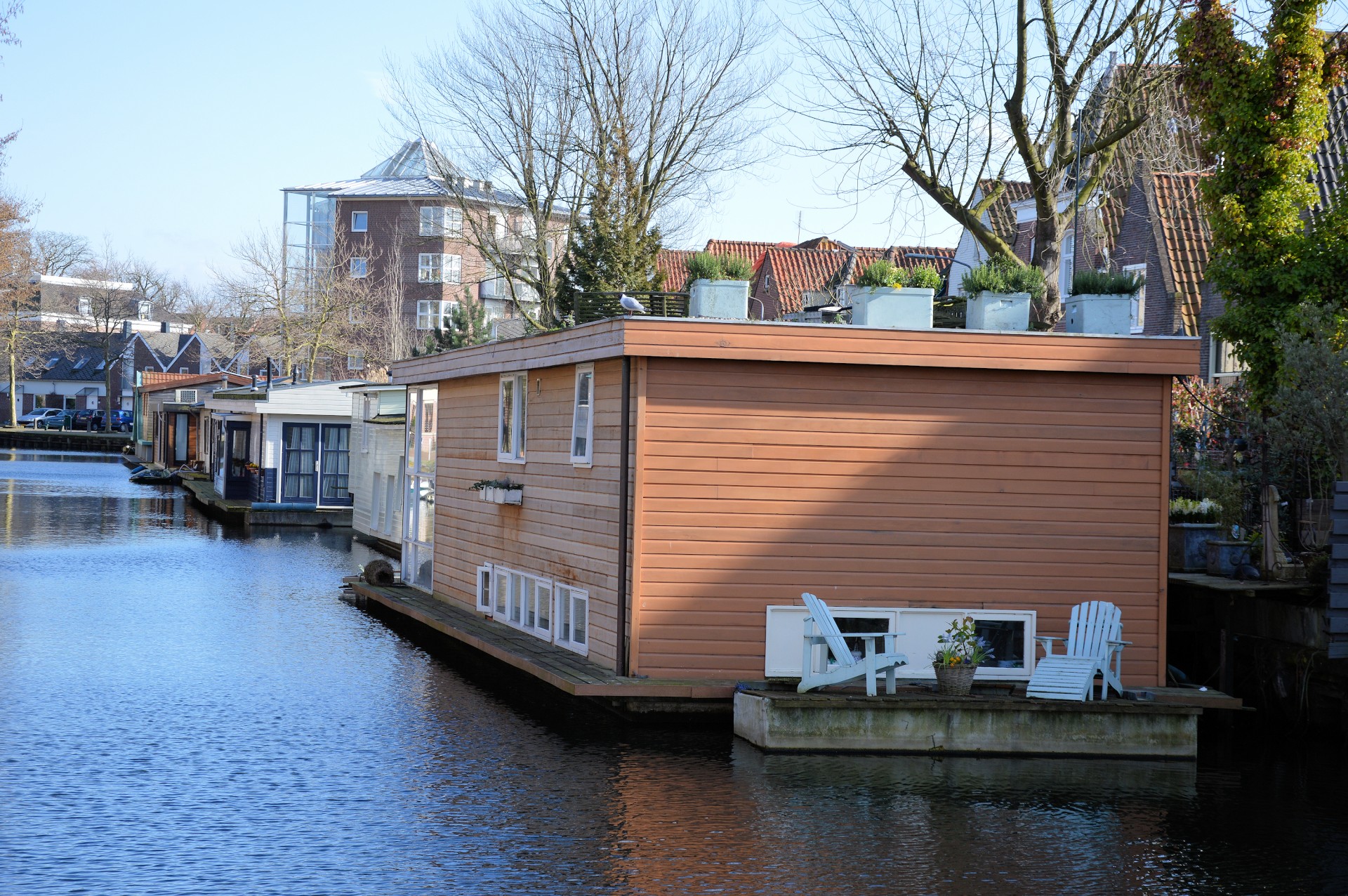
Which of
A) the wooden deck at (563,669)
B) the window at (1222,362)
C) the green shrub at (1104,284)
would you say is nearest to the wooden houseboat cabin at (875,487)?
the wooden deck at (563,669)

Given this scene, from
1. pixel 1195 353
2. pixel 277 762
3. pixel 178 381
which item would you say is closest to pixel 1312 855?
pixel 1195 353

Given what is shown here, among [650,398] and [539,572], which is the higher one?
[650,398]

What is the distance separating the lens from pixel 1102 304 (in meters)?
14.9

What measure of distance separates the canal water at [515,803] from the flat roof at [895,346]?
12.2 feet

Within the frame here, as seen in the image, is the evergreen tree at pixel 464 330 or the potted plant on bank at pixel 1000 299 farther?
the evergreen tree at pixel 464 330

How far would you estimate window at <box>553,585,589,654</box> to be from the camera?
15.6m

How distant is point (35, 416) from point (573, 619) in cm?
9515

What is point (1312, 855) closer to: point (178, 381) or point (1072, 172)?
point (1072, 172)

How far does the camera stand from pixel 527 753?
13148mm

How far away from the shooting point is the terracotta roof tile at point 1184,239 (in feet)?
97.4

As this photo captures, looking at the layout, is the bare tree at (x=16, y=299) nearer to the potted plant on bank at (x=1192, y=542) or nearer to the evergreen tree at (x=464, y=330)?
the evergreen tree at (x=464, y=330)

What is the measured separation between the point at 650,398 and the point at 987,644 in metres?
4.16

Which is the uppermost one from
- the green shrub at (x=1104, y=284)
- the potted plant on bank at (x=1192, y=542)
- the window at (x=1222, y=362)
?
the window at (x=1222, y=362)

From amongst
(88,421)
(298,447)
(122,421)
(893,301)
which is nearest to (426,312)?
(298,447)
